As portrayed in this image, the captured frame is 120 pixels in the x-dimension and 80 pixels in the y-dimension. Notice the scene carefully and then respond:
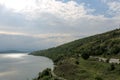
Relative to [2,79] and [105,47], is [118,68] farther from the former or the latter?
[105,47]

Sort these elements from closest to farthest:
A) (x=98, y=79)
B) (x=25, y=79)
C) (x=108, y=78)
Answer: (x=98, y=79) < (x=108, y=78) < (x=25, y=79)

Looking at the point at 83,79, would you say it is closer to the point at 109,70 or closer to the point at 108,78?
the point at 108,78

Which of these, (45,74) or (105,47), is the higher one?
(105,47)

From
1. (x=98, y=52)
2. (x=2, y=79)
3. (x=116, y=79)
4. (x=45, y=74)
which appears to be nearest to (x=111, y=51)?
(x=98, y=52)

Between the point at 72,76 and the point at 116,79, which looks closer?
the point at 116,79

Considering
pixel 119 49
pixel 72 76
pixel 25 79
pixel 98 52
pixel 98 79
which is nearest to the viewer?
pixel 98 79

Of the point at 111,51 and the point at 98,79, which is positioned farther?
the point at 111,51

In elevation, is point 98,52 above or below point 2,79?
above

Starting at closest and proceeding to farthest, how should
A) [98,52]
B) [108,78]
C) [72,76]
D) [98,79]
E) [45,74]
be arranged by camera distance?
[98,79] → [108,78] → [72,76] → [45,74] → [98,52]

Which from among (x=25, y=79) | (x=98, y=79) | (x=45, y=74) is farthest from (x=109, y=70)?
(x=25, y=79)
